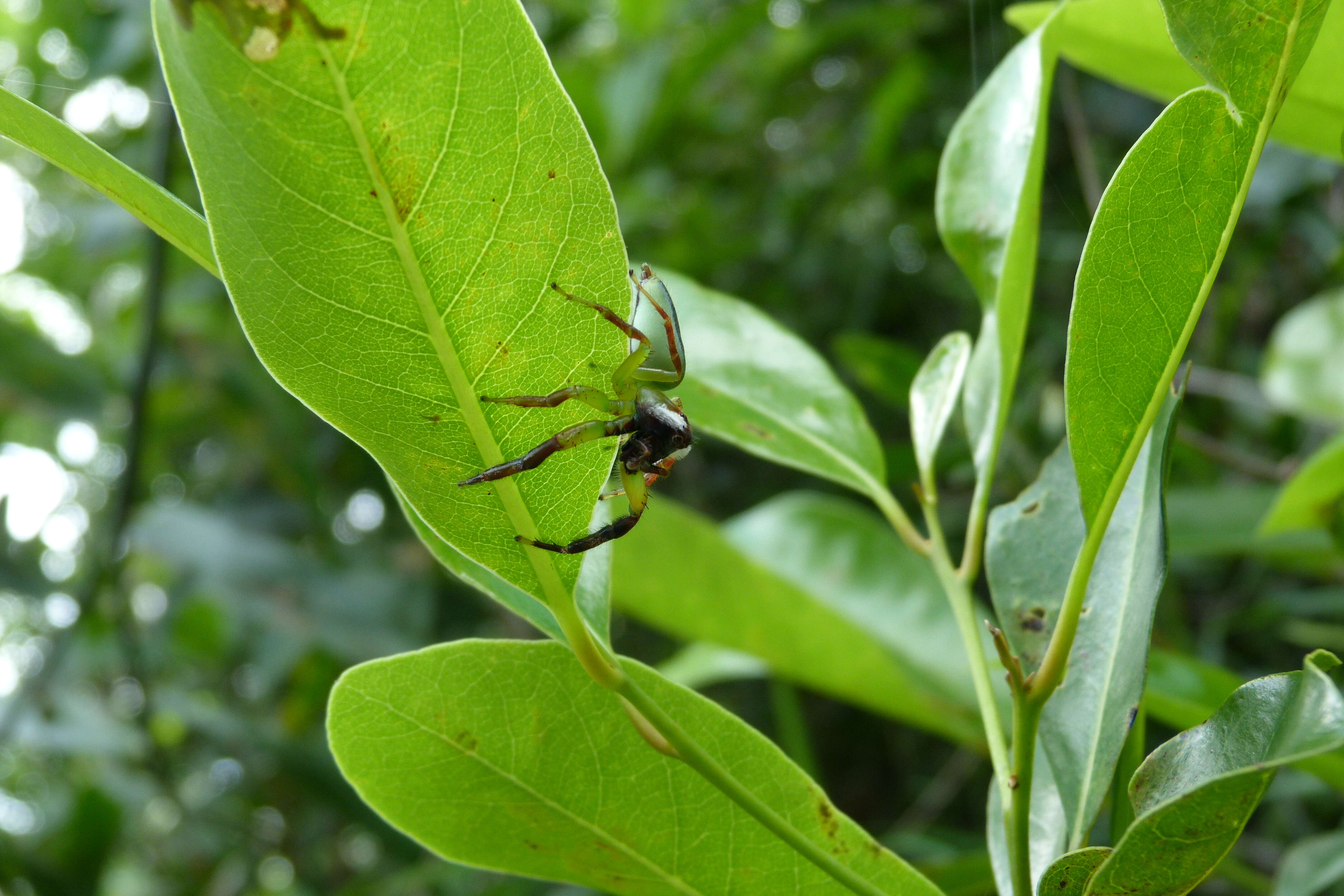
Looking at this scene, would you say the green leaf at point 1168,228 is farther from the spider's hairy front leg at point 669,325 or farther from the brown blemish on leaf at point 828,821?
the spider's hairy front leg at point 669,325

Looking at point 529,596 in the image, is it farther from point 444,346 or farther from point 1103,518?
point 1103,518

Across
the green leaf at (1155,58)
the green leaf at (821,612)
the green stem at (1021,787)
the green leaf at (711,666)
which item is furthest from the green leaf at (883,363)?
the green stem at (1021,787)

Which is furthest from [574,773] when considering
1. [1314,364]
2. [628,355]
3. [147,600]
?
[147,600]

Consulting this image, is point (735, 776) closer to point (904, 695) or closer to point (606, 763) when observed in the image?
point (606, 763)

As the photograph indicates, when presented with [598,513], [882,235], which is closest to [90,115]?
[882,235]

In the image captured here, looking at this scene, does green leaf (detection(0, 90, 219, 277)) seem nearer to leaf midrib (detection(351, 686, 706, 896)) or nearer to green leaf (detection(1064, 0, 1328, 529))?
leaf midrib (detection(351, 686, 706, 896))

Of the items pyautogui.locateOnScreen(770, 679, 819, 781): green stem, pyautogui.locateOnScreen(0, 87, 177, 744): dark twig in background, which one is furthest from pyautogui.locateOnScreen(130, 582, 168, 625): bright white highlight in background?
pyautogui.locateOnScreen(770, 679, 819, 781): green stem
